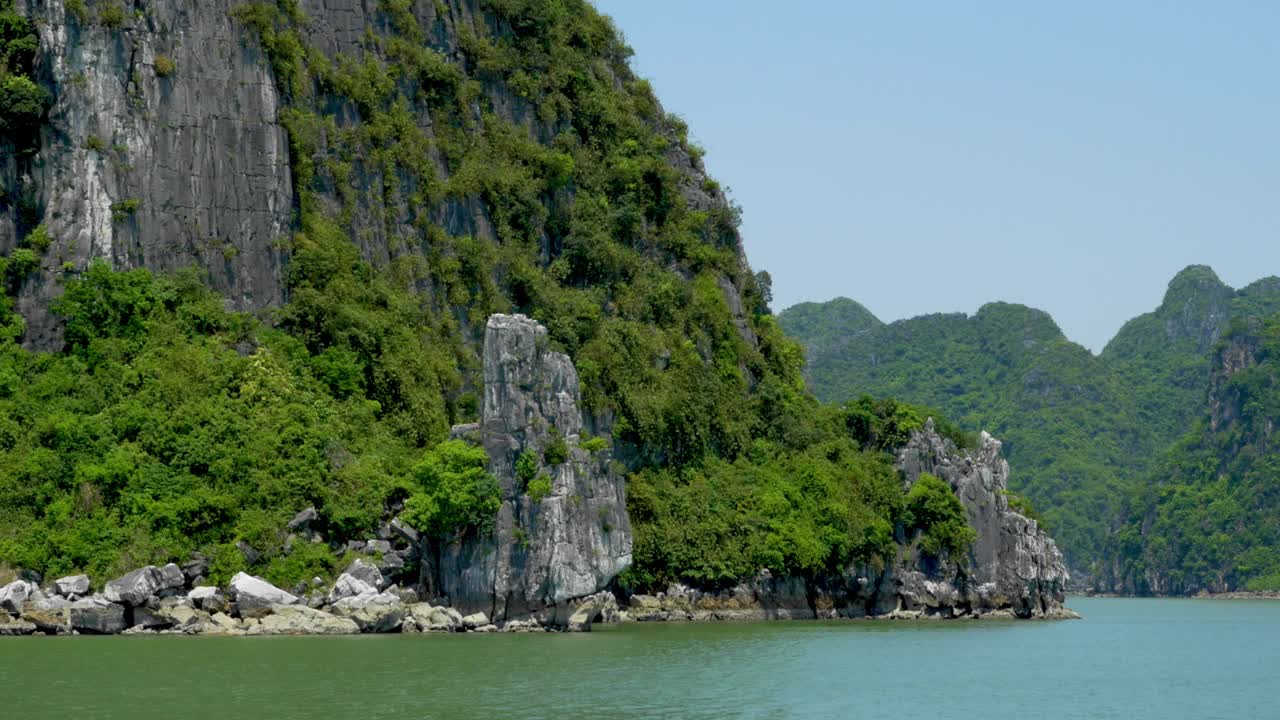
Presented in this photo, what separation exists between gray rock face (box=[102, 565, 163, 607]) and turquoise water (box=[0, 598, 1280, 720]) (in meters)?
2.41

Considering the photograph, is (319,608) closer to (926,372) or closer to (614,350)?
(614,350)

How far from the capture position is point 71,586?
44375mm

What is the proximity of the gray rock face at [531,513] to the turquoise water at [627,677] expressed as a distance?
2.09 metres

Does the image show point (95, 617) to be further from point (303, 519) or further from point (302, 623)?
point (303, 519)

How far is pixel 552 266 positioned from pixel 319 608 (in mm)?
22656

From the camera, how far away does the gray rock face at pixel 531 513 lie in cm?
4750

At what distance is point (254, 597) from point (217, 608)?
100cm

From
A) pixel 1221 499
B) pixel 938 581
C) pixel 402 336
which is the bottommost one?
pixel 938 581

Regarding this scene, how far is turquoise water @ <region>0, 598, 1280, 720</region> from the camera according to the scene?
30.2 metres

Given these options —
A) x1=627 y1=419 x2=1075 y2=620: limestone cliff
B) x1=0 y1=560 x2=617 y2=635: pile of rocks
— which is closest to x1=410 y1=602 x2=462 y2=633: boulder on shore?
x1=0 y1=560 x2=617 y2=635: pile of rocks

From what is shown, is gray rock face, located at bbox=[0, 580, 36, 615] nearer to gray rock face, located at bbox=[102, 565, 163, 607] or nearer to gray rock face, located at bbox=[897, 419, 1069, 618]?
gray rock face, located at bbox=[102, 565, 163, 607]

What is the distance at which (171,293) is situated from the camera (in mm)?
53188

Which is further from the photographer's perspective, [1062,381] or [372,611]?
[1062,381]

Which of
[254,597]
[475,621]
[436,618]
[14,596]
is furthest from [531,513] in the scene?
[14,596]
